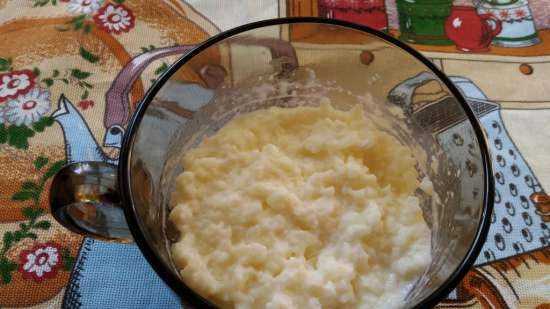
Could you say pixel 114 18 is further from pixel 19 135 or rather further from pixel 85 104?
pixel 19 135

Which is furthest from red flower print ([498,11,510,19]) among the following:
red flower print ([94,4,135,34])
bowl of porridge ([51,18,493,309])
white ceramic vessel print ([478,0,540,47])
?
red flower print ([94,4,135,34])

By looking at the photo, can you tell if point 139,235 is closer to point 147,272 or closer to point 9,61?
point 147,272

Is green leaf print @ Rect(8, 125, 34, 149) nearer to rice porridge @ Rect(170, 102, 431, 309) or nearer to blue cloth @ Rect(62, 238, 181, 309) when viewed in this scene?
blue cloth @ Rect(62, 238, 181, 309)

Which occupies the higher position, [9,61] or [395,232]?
[9,61]

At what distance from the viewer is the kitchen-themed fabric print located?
102 centimetres

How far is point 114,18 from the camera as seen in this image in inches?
54.7

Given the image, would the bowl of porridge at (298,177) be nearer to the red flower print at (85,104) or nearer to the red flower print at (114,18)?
the red flower print at (85,104)

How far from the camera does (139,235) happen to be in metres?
0.76

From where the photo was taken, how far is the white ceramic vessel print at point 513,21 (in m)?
1.38

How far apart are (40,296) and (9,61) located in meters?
0.64

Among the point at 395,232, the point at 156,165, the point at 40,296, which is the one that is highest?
the point at 156,165

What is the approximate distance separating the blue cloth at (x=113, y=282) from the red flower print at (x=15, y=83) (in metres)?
0.46

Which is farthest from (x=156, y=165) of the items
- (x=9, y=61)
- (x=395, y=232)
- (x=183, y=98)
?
(x=9, y=61)

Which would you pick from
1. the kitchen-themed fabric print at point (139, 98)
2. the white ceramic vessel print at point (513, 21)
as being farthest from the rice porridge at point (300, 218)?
the white ceramic vessel print at point (513, 21)
